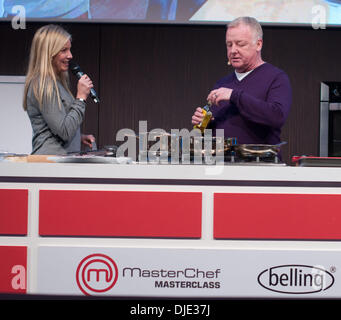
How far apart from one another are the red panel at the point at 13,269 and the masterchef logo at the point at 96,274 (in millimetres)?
172

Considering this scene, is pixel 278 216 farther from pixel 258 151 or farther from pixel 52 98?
pixel 52 98

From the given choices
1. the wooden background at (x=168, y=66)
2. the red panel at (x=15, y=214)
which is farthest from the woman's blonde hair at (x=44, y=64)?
the wooden background at (x=168, y=66)

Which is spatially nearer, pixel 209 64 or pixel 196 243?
pixel 196 243

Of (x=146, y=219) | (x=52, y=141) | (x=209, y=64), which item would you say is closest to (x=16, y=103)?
(x=209, y=64)

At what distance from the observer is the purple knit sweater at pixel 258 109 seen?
1690 mm

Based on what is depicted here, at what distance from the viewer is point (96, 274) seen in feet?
4.39

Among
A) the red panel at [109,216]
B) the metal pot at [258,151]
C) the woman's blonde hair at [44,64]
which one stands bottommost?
the red panel at [109,216]

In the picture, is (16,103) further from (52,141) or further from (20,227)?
(20,227)

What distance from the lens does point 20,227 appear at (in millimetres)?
1353

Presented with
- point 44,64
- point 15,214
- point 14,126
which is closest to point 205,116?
point 44,64

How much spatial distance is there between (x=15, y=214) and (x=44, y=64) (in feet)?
2.15

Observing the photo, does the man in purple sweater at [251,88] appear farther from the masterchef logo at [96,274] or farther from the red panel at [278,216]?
the masterchef logo at [96,274]
